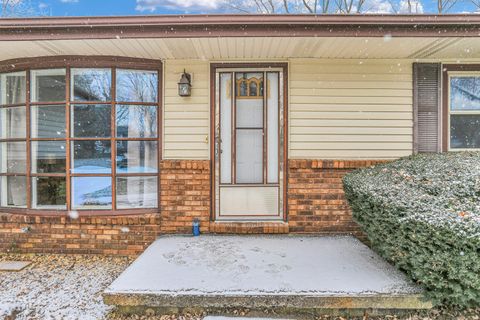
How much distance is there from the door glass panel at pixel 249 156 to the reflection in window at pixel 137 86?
1.27m

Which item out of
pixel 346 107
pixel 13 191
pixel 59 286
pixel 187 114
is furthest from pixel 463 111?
pixel 13 191

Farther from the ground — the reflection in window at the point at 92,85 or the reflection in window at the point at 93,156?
the reflection in window at the point at 92,85

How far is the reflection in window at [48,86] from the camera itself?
3984mm

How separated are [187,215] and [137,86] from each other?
1.82m

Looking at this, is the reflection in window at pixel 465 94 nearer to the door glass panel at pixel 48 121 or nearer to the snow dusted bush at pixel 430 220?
the snow dusted bush at pixel 430 220

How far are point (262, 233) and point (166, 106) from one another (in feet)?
6.74

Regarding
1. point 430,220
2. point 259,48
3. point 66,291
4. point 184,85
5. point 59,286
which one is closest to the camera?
point 430,220

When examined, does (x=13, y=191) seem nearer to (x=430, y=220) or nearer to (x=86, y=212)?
(x=86, y=212)

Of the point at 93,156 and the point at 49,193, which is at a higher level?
the point at 93,156

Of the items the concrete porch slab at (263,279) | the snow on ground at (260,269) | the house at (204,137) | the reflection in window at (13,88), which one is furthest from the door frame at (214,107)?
the reflection in window at (13,88)

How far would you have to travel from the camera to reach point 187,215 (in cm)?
396

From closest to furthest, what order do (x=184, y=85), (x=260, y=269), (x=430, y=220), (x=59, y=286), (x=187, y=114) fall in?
1. (x=430, y=220)
2. (x=260, y=269)
3. (x=59, y=286)
4. (x=184, y=85)
5. (x=187, y=114)

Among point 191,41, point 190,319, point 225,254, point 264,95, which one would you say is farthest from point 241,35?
point 190,319

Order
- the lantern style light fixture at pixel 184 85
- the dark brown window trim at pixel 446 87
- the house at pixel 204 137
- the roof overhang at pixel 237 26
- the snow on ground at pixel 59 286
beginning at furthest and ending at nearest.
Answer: the dark brown window trim at pixel 446 87 < the house at pixel 204 137 < the lantern style light fixture at pixel 184 85 < the roof overhang at pixel 237 26 < the snow on ground at pixel 59 286
